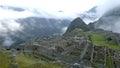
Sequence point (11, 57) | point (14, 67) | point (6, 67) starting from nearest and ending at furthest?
point (14, 67), point (6, 67), point (11, 57)

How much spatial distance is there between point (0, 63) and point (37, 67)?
21054 mm

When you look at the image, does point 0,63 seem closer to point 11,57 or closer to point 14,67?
point 11,57

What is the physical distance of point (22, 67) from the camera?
626 feet

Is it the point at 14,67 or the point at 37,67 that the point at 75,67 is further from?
the point at 14,67

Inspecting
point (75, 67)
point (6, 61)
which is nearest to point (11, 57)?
point (6, 61)

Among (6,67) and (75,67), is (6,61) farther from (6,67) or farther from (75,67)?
(75,67)

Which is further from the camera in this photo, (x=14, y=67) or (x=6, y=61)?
(x=6, y=61)

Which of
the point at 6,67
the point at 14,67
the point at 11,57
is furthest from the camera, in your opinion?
the point at 11,57

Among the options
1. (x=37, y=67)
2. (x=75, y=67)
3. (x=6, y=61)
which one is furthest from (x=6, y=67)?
(x=75, y=67)

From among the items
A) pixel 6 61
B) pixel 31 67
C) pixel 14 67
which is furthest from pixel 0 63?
pixel 14 67

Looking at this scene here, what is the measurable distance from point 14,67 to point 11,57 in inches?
1555

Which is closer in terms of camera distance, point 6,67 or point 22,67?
point 6,67

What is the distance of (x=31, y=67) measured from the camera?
19238 cm

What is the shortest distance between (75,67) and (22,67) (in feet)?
102
